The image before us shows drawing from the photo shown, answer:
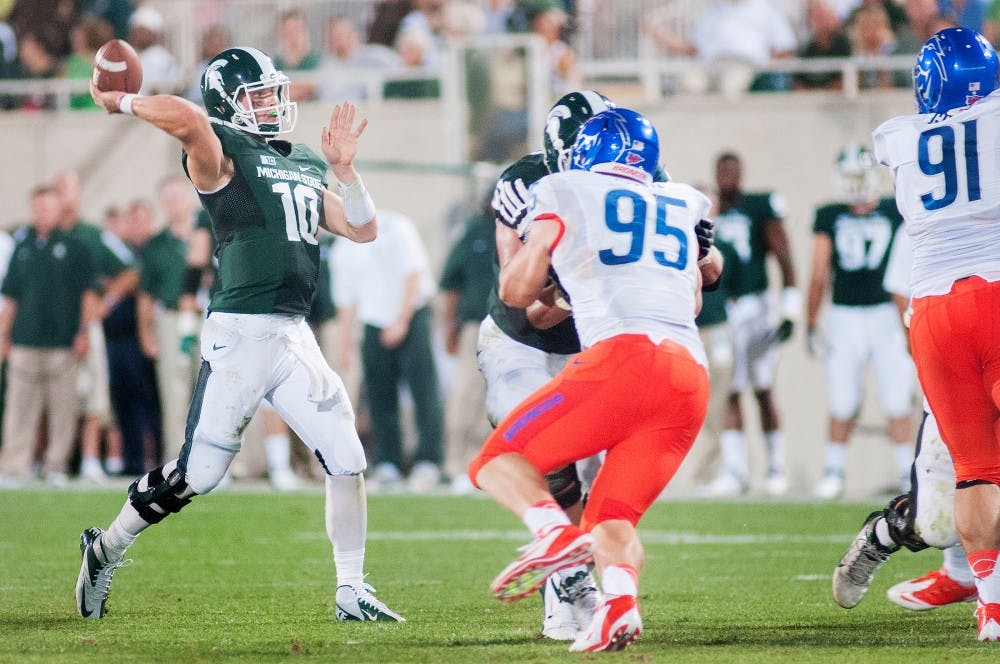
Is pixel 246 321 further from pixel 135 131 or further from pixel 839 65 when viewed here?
pixel 135 131

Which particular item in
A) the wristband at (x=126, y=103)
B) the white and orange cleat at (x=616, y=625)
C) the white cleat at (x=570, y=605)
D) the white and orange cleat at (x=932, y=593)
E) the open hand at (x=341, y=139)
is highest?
the wristband at (x=126, y=103)

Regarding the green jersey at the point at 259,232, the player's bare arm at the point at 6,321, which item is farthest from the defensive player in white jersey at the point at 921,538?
the player's bare arm at the point at 6,321

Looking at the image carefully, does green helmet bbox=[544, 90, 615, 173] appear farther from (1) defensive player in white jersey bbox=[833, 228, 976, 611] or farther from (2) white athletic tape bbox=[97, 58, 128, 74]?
(2) white athletic tape bbox=[97, 58, 128, 74]

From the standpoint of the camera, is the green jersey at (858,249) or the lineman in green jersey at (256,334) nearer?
the lineman in green jersey at (256,334)

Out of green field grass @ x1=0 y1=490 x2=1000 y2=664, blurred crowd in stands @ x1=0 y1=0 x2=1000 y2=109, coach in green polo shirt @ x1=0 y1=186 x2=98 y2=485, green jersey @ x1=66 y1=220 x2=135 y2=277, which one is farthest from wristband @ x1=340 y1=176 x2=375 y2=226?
blurred crowd in stands @ x1=0 y1=0 x2=1000 y2=109

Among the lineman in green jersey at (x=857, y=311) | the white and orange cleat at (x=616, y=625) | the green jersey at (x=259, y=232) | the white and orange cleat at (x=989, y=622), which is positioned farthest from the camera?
the lineman in green jersey at (x=857, y=311)

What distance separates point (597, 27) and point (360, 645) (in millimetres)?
10127

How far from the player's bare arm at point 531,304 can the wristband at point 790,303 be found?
231 inches

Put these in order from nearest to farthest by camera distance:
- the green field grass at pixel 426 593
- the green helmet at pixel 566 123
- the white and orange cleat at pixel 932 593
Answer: the green field grass at pixel 426 593 → the green helmet at pixel 566 123 → the white and orange cleat at pixel 932 593

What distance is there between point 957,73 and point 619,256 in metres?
1.37

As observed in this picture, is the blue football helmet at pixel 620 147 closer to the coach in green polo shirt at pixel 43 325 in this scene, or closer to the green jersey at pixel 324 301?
the green jersey at pixel 324 301

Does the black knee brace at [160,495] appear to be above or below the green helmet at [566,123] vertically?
below

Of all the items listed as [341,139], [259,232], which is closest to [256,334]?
[259,232]

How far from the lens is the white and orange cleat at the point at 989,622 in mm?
5016
